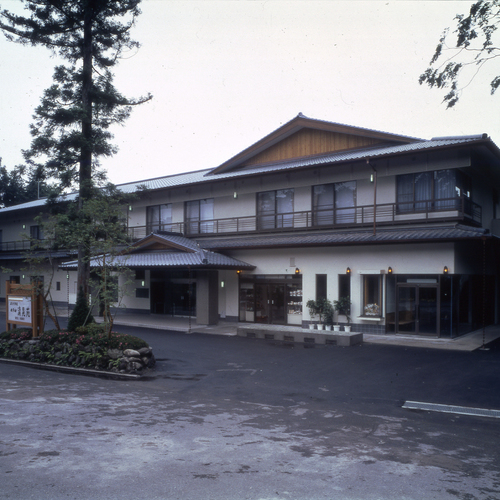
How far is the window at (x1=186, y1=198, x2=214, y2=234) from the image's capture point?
2622 cm

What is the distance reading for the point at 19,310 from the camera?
15.7m

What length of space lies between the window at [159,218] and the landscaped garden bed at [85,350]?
13.7 metres

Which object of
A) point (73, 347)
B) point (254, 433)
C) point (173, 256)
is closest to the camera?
point (254, 433)

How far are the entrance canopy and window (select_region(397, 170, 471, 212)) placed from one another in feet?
25.8

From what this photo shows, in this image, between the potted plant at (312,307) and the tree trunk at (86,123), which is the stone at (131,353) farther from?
the potted plant at (312,307)

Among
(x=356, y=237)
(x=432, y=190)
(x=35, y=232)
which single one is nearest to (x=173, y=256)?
(x=356, y=237)

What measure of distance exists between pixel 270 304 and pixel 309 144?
885 cm

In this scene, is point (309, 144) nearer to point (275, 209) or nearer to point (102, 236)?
point (275, 209)

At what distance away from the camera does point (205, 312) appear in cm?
2280

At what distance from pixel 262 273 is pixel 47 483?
17972 millimetres

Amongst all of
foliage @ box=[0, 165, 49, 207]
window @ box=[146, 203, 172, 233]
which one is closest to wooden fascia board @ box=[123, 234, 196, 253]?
window @ box=[146, 203, 172, 233]

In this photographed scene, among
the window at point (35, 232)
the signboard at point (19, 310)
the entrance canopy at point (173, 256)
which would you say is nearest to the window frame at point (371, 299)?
the entrance canopy at point (173, 256)

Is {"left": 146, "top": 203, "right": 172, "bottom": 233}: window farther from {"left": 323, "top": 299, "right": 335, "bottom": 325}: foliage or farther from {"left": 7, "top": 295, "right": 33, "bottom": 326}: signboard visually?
{"left": 7, "top": 295, "right": 33, "bottom": 326}: signboard

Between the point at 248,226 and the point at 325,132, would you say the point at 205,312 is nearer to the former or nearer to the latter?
the point at 248,226
